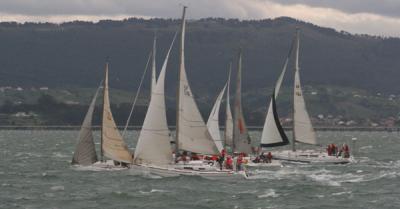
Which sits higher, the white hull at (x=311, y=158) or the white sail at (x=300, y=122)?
the white sail at (x=300, y=122)

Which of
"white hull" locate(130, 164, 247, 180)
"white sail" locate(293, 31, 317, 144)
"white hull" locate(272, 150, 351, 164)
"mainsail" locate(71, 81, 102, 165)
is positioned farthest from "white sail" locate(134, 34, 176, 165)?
"white sail" locate(293, 31, 317, 144)

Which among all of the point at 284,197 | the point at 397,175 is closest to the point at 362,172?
the point at 397,175

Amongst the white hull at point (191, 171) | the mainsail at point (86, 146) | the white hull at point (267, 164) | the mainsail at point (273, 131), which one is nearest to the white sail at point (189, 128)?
the white hull at point (191, 171)

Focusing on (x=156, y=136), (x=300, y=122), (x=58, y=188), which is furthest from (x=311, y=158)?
(x=58, y=188)

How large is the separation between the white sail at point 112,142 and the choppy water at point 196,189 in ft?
3.81

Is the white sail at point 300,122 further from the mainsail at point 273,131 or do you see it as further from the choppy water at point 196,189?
the choppy water at point 196,189

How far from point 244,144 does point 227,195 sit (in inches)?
1326

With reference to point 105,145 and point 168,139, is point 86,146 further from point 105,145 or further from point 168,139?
point 168,139

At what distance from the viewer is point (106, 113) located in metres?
81.2

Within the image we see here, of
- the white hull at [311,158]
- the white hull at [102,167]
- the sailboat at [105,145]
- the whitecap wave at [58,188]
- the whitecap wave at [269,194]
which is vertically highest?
the sailboat at [105,145]

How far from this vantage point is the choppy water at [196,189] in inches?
2319

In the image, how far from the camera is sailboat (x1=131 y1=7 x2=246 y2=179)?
237 feet

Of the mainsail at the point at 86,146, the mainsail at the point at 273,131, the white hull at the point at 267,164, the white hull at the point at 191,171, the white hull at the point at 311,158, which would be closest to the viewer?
the white hull at the point at 191,171

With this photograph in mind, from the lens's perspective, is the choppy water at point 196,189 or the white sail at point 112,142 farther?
the white sail at point 112,142
